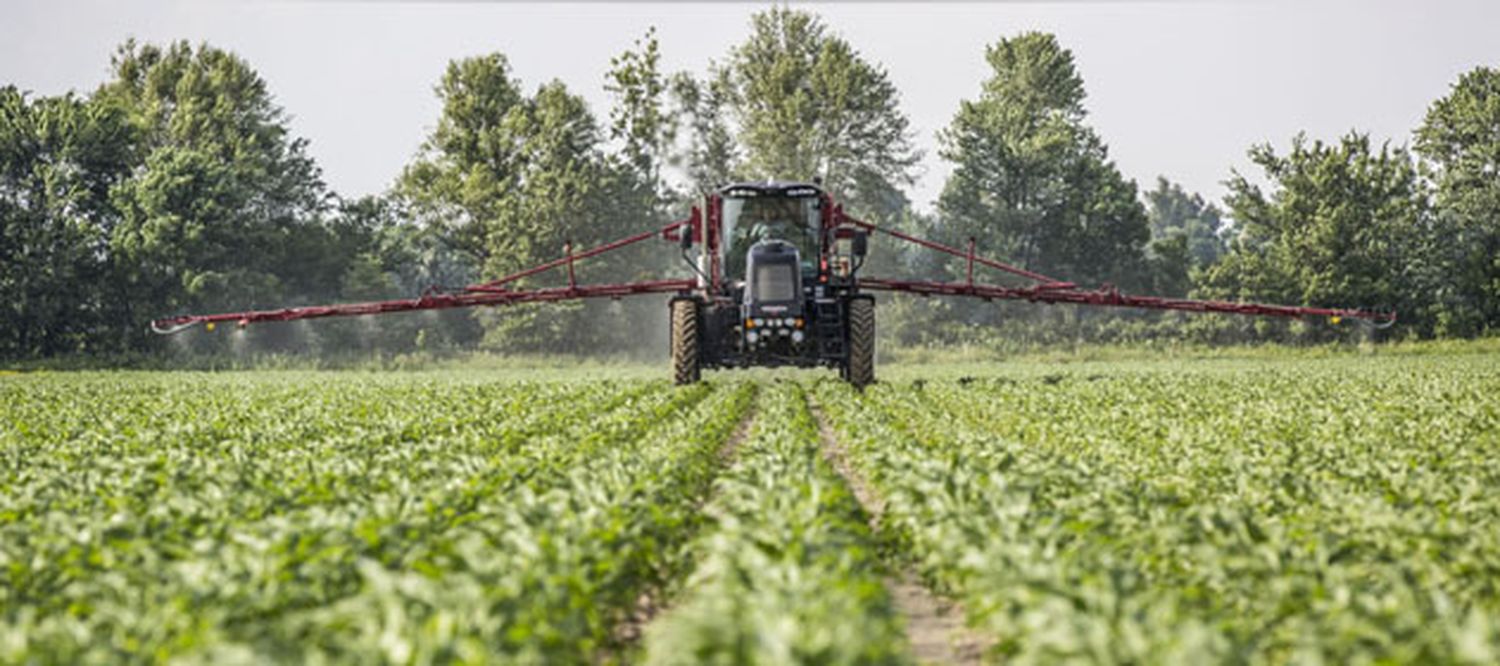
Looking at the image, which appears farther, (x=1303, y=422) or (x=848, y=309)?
(x=848, y=309)

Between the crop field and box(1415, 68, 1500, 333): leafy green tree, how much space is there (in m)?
45.9

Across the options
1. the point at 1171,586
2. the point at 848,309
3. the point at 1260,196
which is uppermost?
the point at 1260,196

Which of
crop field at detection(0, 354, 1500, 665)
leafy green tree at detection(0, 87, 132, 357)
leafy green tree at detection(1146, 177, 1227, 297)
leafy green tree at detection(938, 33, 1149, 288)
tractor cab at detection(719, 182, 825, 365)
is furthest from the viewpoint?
leafy green tree at detection(1146, 177, 1227, 297)

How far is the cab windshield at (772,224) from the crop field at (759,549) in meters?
10.3

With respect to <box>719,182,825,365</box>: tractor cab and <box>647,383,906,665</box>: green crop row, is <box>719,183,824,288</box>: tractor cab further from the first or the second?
<box>647,383,906,665</box>: green crop row

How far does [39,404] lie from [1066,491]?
21.1m

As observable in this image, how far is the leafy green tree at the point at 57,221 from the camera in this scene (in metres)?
50.7

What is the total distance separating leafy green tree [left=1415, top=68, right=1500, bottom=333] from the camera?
54719 mm

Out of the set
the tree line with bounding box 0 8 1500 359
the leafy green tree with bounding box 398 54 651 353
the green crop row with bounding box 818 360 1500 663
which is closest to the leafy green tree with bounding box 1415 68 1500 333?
the tree line with bounding box 0 8 1500 359

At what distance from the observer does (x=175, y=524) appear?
→ 795 cm

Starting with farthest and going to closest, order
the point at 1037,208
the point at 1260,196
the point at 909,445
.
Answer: the point at 1037,208 → the point at 1260,196 → the point at 909,445

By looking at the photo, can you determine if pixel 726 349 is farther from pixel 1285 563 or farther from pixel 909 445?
pixel 1285 563

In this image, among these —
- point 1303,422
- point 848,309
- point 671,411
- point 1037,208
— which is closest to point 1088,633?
point 1303,422

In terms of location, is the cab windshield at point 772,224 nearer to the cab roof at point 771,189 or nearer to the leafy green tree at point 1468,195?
the cab roof at point 771,189
